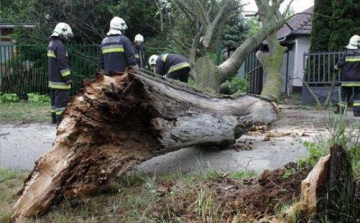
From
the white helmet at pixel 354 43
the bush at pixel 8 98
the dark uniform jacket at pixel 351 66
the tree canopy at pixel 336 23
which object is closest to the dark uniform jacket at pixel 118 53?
the dark uniform jacket at pixel 351 66

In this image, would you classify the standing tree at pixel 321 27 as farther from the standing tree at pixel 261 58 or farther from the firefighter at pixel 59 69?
the firefighter at pixel 59 69

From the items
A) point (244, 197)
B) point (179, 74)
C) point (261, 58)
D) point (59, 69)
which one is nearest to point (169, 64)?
point (179, 74)

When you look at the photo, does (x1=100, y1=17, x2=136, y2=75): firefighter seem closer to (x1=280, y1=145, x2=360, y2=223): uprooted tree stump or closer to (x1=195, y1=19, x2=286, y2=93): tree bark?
(x1=195, y1=19, x2=286, y2=93): tree bark

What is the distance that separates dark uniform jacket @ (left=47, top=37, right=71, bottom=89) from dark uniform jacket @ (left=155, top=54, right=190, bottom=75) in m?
1.68

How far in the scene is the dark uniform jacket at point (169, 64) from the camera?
771 centimetres

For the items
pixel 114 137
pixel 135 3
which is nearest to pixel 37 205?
pixel 114 137

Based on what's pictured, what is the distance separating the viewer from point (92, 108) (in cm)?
330

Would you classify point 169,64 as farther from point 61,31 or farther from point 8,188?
point 8,188

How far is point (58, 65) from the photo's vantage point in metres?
7.12

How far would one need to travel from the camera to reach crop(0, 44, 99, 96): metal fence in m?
13.4

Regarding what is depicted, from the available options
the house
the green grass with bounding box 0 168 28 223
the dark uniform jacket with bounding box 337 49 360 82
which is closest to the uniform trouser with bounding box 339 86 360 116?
the dark uniform jacket with bounding box 337 49 360 82

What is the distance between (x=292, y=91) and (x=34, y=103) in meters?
11.0

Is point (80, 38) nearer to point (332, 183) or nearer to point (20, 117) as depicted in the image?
point (20, 117)

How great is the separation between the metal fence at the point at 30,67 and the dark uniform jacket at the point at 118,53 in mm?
6235
